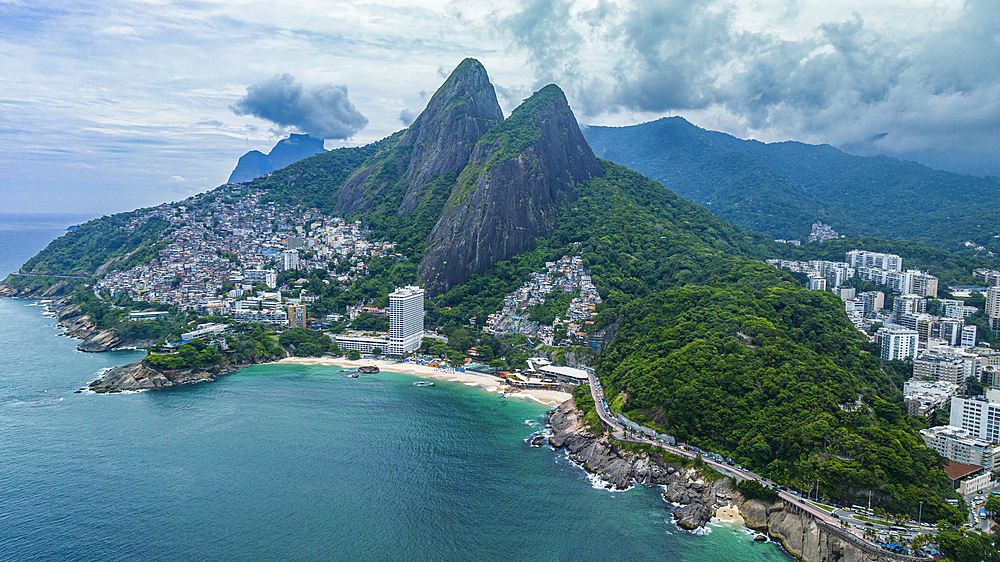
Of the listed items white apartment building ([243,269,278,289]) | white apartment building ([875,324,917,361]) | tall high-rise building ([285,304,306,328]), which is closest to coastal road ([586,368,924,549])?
white apartment building ([875,324,917,361])

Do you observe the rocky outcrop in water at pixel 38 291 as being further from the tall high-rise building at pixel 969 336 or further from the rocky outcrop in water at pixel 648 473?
the tall high-rise building at pixel 969 336

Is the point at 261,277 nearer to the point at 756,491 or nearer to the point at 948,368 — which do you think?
the point at 756,491

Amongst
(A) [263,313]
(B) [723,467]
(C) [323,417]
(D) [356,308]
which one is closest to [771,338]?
(B) [723,467]

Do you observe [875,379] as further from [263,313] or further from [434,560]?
[263,313]

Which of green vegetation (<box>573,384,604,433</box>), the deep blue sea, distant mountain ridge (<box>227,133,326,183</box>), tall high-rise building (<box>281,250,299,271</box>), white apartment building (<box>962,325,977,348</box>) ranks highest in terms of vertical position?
distant mountain ridge (<box>227,133,326,183</box>)

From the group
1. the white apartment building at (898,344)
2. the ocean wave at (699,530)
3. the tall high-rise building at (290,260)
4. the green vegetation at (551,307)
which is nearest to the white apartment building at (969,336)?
the white apartment building at (898,344)

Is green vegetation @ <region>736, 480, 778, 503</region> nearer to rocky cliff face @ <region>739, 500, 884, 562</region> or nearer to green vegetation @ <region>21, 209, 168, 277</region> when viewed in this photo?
rocky cliff face @ <region>739, 500, 884, 562</region>
